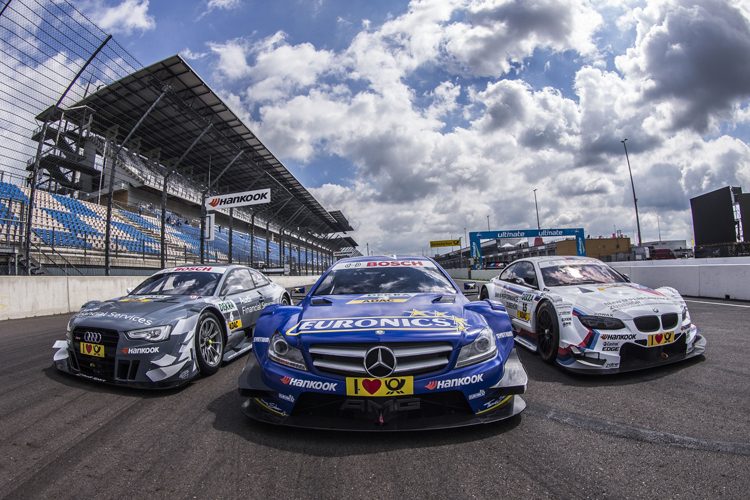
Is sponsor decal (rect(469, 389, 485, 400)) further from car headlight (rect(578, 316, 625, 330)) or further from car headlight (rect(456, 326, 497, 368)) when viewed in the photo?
car headlight (rect(578, 316, 625, 330))

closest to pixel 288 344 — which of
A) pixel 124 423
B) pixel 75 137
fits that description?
pixel 124 423

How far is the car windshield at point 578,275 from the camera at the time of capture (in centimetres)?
466

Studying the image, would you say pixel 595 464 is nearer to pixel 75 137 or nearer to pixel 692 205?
pixel 75 137

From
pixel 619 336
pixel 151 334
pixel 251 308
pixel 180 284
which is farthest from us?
pixel 251 308

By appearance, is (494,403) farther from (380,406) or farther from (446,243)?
(446,243)

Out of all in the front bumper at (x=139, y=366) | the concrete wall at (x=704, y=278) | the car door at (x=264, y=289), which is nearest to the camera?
the front bumper at (x=139, y=366)

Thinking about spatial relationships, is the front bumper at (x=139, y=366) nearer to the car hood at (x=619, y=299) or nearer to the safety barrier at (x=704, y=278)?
the car hood at (x=619, y=299)

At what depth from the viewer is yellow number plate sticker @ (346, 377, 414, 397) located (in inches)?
85.6

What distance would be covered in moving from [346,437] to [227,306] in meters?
2.72

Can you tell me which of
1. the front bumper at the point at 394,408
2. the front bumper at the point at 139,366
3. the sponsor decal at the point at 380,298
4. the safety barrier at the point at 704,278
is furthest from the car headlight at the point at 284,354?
the safety barrier at the point at 704,278

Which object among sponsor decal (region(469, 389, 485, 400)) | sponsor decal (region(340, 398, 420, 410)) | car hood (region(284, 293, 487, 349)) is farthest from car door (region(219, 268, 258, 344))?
sponsor decal (region(469, 389, 485, 400))

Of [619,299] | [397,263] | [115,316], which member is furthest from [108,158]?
[619,299]

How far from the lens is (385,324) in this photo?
247 cm

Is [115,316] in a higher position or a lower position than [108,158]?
lower
